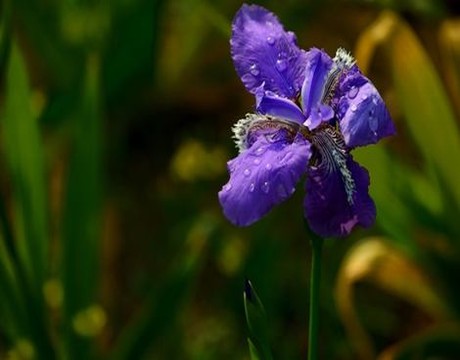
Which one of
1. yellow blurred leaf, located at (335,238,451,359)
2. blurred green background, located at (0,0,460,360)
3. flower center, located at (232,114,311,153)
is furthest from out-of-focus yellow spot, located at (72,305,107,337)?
flower center, located at (232,114,311,153)

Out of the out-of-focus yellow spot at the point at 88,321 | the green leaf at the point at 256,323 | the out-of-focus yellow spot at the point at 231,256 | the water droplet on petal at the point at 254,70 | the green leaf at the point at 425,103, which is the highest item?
the water droplet on petal at the point at 254,70

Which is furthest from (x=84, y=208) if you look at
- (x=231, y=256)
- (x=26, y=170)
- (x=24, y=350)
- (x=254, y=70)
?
(x=254, y=70)

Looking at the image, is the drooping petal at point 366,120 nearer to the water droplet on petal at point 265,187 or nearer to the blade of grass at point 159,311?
the water droplet on petal at point 265,187

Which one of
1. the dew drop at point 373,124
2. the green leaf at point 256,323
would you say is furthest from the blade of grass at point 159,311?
the dew drop at point 373,124

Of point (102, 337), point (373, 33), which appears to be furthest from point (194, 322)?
point (373, 33)

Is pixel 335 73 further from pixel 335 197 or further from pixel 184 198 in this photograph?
pixel 184 198

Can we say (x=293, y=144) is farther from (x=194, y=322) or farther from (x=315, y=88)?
(x=194, y=322)
